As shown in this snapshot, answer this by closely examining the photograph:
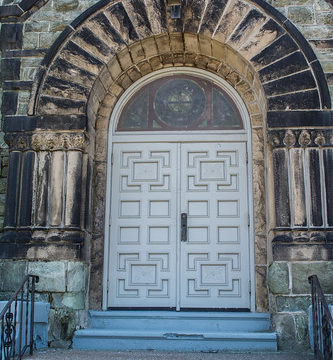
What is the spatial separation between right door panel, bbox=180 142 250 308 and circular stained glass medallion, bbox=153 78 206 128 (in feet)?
1.31

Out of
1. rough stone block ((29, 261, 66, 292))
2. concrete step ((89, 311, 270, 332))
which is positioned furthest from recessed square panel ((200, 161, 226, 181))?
rough stone block ((29, 261, 66, 292))

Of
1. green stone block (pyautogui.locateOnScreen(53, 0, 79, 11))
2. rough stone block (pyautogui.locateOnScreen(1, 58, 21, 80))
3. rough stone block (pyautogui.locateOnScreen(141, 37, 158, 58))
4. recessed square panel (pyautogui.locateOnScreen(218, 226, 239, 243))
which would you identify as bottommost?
recessed square panel (pyautogui.locateOnScreen(218, 226, 239, 243))

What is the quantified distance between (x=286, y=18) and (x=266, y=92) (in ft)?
3.32

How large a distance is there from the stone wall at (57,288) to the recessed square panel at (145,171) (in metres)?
1.48

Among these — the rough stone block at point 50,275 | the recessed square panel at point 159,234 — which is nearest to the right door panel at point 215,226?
the recessed square panel at point 159,234

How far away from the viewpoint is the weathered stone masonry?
21.2ft

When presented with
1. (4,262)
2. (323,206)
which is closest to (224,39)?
(323,206)

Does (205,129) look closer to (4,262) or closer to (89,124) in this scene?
(89,124)

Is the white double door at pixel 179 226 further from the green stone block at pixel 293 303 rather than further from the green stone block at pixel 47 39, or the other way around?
the green stone block at pixel 47 39

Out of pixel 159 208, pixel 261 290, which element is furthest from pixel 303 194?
pixel 159 208

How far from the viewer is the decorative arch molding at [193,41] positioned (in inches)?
266

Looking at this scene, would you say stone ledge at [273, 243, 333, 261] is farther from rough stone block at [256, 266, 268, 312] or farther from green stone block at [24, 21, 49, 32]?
green stone block at [24, 21, 49, 32]

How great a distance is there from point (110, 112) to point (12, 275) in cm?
260

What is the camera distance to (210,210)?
23.6 feet
